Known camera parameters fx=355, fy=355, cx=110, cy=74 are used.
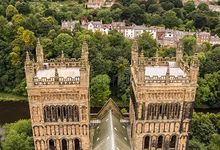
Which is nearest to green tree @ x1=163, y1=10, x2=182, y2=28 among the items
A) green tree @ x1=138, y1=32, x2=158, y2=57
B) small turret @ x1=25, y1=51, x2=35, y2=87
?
green tree @ x1=138, y1=32, x2=158, y2=57

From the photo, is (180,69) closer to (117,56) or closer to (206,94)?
(206,94)

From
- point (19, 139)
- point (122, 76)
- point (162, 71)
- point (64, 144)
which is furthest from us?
point (122, 76)

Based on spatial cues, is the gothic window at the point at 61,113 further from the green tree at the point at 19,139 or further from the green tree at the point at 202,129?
the green tree at the point at 202,129

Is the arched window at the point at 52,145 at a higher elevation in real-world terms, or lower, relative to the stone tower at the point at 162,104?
lower

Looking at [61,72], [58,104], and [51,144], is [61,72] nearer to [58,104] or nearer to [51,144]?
[58,104]

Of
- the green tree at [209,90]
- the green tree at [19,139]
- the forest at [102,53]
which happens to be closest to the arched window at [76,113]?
the green tree at [19,139]

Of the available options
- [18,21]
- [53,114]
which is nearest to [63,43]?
[18,21]

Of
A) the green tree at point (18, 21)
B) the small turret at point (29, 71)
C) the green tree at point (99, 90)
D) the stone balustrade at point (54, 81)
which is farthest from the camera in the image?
the green tree at point (18, 21)
